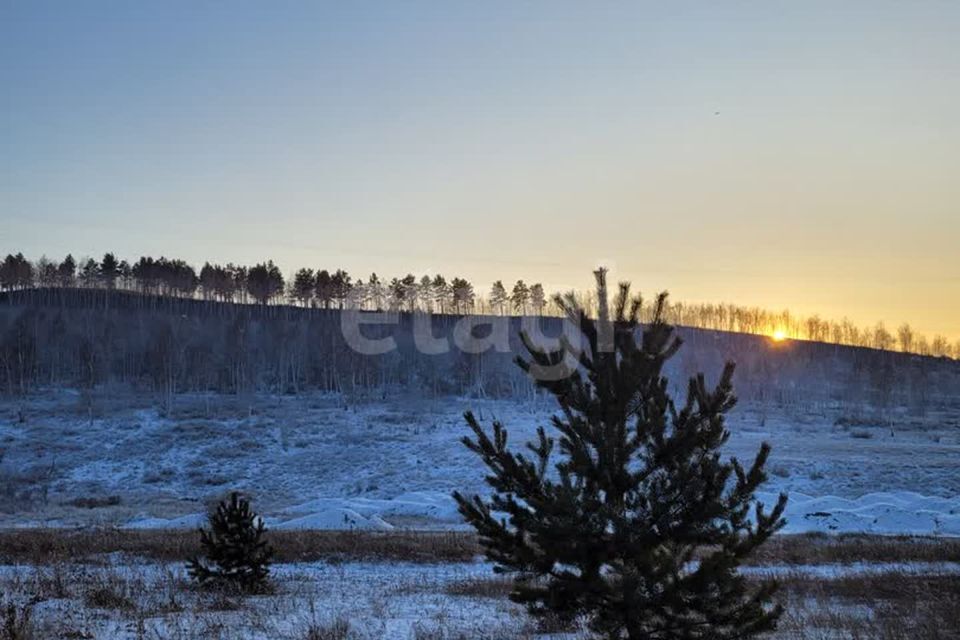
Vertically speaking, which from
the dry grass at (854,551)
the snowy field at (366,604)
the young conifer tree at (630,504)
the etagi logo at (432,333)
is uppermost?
the etagi logo at (432,333)

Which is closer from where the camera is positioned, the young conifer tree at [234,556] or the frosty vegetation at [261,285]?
the young conifer tree at [234,556]

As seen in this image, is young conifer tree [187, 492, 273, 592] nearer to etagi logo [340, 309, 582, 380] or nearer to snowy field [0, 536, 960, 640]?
snowy field [0, 536, 960, 640]

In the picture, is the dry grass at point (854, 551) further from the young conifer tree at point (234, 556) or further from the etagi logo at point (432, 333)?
the etagi logo at point (432, 333)

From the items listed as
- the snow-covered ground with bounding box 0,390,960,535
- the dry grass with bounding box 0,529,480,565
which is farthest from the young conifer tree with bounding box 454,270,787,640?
the snow-covered ground with bounding box 0,390,960,535

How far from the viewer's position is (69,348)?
98.4 m

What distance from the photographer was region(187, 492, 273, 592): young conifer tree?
1495 cm

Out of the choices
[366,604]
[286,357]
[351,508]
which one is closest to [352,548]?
[366,604]

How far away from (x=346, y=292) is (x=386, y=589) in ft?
400

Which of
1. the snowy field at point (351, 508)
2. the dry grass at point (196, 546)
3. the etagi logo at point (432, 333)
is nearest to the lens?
the snowy field at point (351, 508)

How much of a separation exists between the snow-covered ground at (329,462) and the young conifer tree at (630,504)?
77.0 ft

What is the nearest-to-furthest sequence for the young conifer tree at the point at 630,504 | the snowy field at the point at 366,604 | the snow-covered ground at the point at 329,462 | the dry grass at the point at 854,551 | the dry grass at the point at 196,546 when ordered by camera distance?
the young conifer tree at the point at 630,504, the snowy field at the point at 366,604, the dry grass at the point at 196,546, the dry grass at the point at 854,551, the snow-covered ground at the point at 329,462

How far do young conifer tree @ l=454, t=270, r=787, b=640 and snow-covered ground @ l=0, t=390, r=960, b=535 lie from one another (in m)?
23.5

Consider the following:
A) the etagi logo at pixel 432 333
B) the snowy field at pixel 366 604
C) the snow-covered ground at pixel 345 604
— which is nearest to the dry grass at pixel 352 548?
the snowy field at pixel 366 604

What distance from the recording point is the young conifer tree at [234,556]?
588 inches
